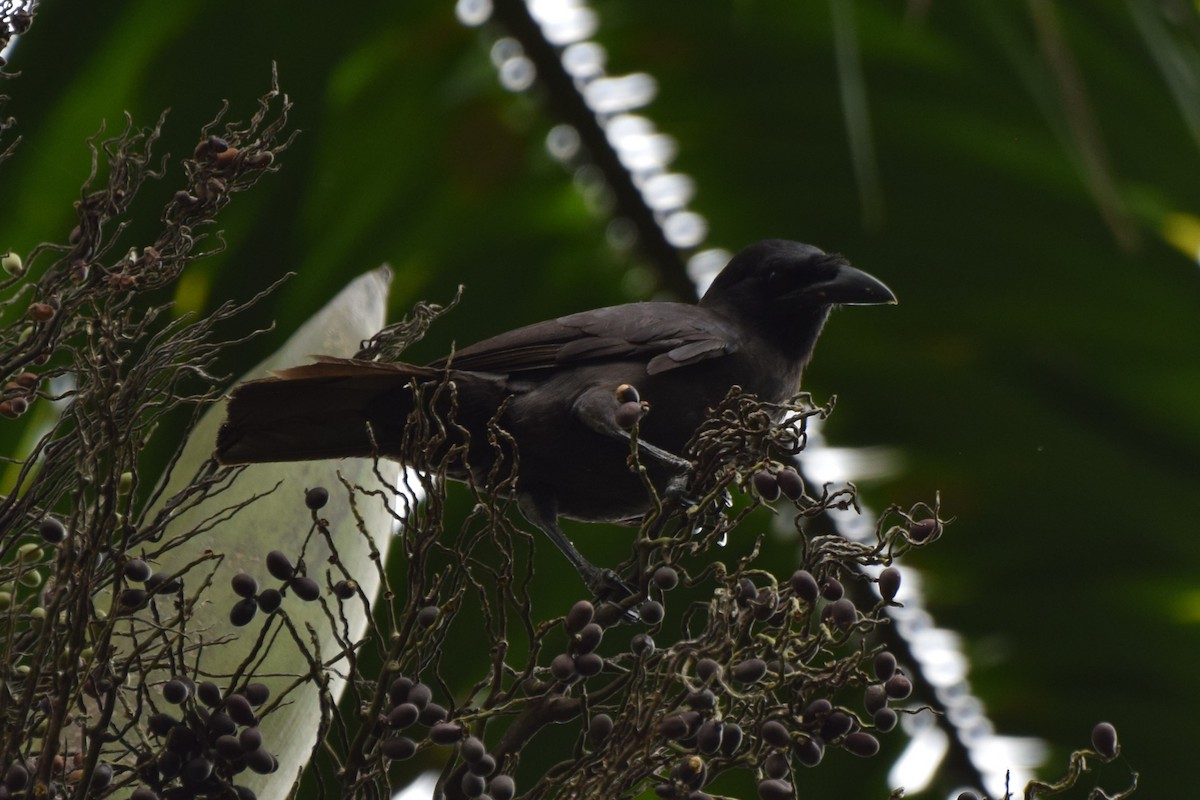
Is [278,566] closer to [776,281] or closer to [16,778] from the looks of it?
[16,778]

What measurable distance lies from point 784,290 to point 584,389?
63 centimetres

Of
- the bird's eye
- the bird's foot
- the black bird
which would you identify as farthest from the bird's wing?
the bird's foot

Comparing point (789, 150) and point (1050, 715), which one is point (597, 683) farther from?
point (789, 150)

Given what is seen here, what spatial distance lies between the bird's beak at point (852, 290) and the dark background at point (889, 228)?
13 cm

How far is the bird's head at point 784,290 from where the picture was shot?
3.42 meters

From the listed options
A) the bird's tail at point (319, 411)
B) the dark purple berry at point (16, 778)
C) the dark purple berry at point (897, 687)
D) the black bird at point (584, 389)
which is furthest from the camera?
the black bird at point (584, 389)

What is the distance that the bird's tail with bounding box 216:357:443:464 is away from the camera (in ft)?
9.12

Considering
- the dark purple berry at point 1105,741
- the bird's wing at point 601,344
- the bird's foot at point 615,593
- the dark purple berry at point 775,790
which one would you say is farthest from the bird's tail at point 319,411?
the dark purple berry at point 1105,741

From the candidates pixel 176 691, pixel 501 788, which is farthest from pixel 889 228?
pixel 176 691

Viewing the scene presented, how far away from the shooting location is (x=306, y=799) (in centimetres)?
358

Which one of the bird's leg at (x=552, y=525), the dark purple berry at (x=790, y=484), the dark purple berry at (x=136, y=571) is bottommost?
the bird's leg at (x=552, y=525)

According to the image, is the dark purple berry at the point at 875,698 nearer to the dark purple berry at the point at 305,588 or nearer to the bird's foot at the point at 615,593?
the bird's foot at the point at 615,593

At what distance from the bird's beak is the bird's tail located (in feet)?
3.27

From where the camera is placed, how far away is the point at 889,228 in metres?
3.41
